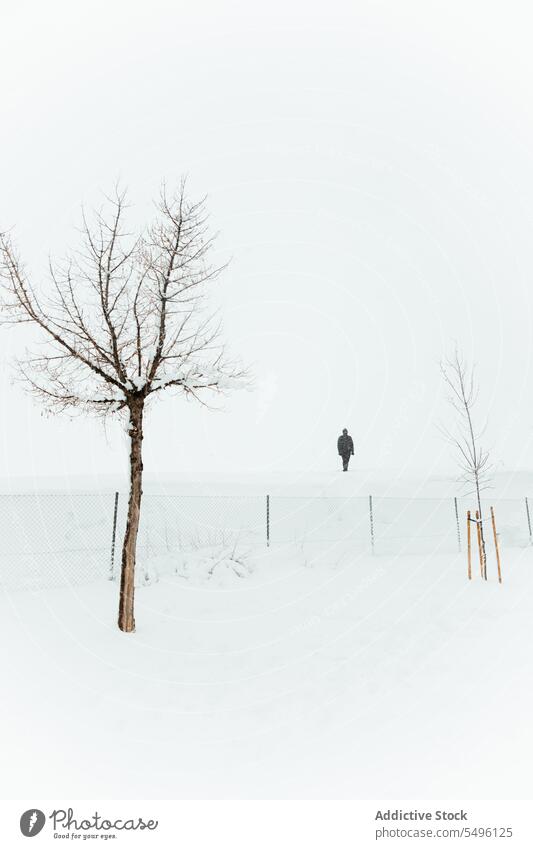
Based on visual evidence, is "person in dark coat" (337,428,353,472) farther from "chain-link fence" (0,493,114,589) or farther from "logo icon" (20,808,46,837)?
"logo icon" (20,808,46,837)

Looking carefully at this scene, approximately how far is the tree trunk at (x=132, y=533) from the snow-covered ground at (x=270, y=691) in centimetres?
36

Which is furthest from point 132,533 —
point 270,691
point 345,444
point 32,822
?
point 345,444

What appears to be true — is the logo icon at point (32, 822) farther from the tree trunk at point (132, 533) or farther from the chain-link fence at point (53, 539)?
the chain-link fence at point (53, 539)

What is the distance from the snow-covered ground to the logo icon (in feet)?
0.79

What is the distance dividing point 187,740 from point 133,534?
3.71 metres

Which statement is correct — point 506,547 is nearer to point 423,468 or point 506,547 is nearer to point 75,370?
point 423,468

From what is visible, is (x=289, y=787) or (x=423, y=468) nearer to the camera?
(x=289, y=787)

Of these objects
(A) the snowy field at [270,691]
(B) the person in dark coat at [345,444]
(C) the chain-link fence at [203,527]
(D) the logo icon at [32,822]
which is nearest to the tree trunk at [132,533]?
(A) the snowy field at [270,691]

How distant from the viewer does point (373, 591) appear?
1094 centimetres

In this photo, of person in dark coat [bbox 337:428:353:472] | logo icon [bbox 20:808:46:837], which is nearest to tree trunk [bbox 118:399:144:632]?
logo icon [bbox 20:808:46:837]

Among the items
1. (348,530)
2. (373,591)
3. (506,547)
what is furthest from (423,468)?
(373,591)

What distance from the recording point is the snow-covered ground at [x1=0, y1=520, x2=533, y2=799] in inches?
179

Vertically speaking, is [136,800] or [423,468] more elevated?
[423,468]

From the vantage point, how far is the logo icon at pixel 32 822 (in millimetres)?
4066
